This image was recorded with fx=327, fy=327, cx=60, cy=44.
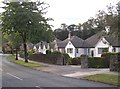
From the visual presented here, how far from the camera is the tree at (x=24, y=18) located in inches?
1935

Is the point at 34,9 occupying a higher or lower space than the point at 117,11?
higher

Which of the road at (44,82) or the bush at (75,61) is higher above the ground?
the bush at (75,61)

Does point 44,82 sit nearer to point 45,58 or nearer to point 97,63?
point 97,63

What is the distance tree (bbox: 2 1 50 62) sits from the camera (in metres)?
49.2

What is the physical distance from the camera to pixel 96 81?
23922mm

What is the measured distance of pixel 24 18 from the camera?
4934cm

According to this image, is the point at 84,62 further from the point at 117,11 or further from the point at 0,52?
the point at 0,52

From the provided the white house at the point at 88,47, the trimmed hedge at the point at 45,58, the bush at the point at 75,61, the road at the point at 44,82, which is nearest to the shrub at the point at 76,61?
the bush at the point at 75,61

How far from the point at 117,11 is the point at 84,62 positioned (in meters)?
14.3

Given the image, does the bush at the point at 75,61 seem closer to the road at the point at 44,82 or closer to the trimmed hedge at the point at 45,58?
the trimmed hedge at the point at 45,58

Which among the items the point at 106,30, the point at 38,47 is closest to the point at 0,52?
the point at 38,47

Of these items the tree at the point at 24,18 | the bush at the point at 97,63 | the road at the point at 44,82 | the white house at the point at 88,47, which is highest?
the tree at the point at 24,18

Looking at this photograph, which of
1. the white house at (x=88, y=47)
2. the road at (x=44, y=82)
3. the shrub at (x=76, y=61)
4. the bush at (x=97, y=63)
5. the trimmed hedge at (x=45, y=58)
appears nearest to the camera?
the road at (x=44, y=82)

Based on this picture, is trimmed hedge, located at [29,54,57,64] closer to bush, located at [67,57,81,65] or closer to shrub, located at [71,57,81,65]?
bush, located at [67,57,81,65]
